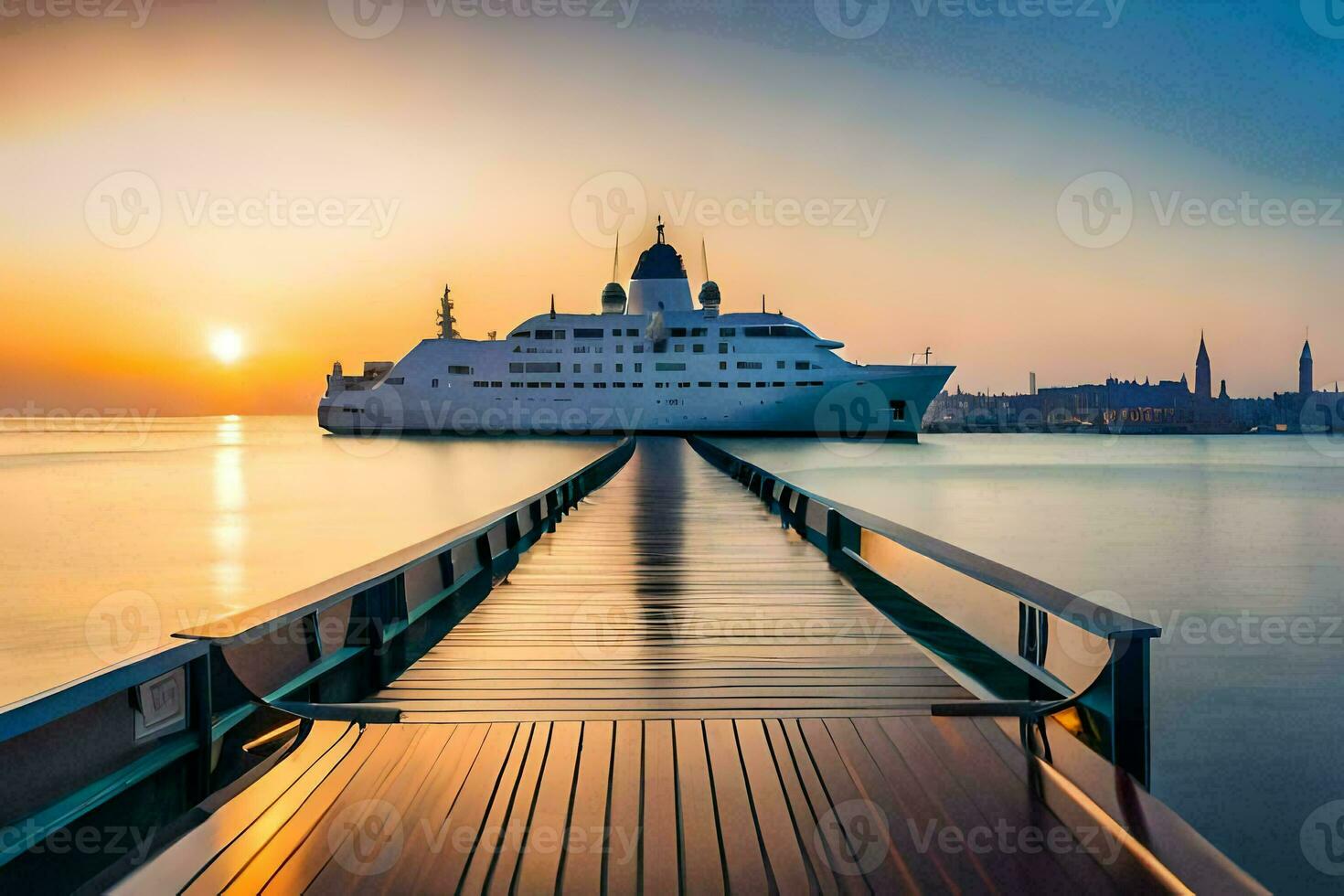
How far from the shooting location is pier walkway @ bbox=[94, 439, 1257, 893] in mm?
1847

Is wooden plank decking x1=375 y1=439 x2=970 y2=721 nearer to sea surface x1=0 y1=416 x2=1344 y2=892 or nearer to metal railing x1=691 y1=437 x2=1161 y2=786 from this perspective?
metal railing x1=691 y1=437 x2=1161 y2=786

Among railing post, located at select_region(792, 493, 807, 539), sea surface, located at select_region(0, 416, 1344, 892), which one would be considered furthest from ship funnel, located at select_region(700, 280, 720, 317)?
railing post, located at select_region(792, 493, 807, 539)

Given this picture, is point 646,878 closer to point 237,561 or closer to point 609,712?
point 609,712

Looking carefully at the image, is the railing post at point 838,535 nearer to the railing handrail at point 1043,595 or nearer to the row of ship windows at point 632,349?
the railing handrail at point 1043,595

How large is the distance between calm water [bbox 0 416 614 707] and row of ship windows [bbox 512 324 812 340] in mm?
14476

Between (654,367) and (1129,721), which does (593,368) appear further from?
(1129,721)

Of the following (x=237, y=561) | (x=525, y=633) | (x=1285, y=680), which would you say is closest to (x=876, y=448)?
(x=237, y=561)

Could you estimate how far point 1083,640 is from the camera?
2.56 metres

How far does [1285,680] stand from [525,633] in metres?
6.07

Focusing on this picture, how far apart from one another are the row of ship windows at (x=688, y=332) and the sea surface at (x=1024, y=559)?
13.8 m

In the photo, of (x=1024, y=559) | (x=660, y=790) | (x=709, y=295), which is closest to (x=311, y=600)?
(x=660, y=790)

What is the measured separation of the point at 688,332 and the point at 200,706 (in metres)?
50.3

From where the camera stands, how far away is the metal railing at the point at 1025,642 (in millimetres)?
2328

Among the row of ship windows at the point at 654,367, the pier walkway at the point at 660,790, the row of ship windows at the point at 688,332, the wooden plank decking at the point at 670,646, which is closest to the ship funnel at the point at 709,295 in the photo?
the row of ship windows at the point at 688,332
